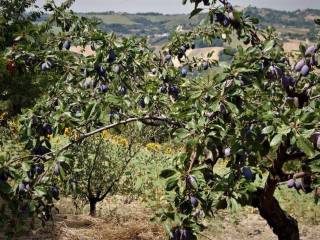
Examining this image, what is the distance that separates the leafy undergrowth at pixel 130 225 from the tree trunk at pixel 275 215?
1444 millimetres

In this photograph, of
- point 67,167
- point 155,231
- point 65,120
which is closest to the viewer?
point 67,167

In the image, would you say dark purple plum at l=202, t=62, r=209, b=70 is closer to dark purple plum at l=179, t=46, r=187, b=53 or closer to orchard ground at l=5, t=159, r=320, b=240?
dark purple plum at l=179, t=46, r=187, b=53

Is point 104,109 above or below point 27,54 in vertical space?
below

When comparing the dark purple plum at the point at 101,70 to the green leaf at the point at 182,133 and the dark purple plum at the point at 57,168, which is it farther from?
the green leaf at the point at 182,133

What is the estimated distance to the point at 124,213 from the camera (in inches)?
278

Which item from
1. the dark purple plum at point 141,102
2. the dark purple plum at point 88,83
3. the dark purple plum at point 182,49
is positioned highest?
the dark purple plum at point 182,49

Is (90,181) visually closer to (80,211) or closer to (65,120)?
(80,211)

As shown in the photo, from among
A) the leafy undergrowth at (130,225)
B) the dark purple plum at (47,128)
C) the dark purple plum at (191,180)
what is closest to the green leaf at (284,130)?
the dark purple plum at (191,180)

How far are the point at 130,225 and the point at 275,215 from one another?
258 centimetres

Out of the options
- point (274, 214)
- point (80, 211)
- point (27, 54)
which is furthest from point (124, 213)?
point (27, 54)

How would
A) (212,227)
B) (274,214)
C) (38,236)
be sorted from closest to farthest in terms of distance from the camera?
(274,214)
(38,236)
(212,227)

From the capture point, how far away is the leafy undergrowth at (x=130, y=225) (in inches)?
233

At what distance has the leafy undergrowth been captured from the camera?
5.91m

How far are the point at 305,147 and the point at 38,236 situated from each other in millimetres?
4587
